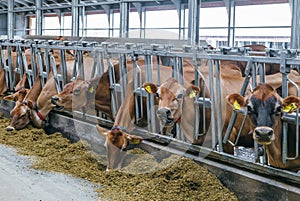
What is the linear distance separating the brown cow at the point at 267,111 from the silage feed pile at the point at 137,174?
50 centimetres

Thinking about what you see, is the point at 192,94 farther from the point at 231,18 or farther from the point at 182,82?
the point at 231,18

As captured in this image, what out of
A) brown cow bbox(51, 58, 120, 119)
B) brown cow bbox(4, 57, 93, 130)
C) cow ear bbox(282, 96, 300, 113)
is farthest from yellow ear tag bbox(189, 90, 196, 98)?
brown cow bbox(4, 57, 93, 130)

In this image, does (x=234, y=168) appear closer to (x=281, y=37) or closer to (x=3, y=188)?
(x=3, y=188)

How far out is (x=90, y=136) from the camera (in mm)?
4844

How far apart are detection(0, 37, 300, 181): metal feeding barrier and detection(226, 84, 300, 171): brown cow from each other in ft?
0.25

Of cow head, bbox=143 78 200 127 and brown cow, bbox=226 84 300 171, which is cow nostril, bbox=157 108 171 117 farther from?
brown cow, bbox=226 84 300 171

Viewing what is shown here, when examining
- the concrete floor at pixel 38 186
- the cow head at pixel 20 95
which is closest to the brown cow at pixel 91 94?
the concrete floor at pixel 38 186

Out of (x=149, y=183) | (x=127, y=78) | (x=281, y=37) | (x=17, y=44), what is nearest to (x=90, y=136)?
(x=127, y=78)

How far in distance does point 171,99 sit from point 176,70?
0.48 metres

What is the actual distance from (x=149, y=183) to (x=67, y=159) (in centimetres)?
124

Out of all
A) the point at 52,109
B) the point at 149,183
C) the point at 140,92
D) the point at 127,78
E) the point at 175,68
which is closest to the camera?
the point at 149,183

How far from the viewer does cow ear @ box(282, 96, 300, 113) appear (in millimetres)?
2812

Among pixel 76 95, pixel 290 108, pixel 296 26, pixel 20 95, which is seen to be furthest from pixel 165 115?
pixel 296 26

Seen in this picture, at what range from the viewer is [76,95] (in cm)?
509
